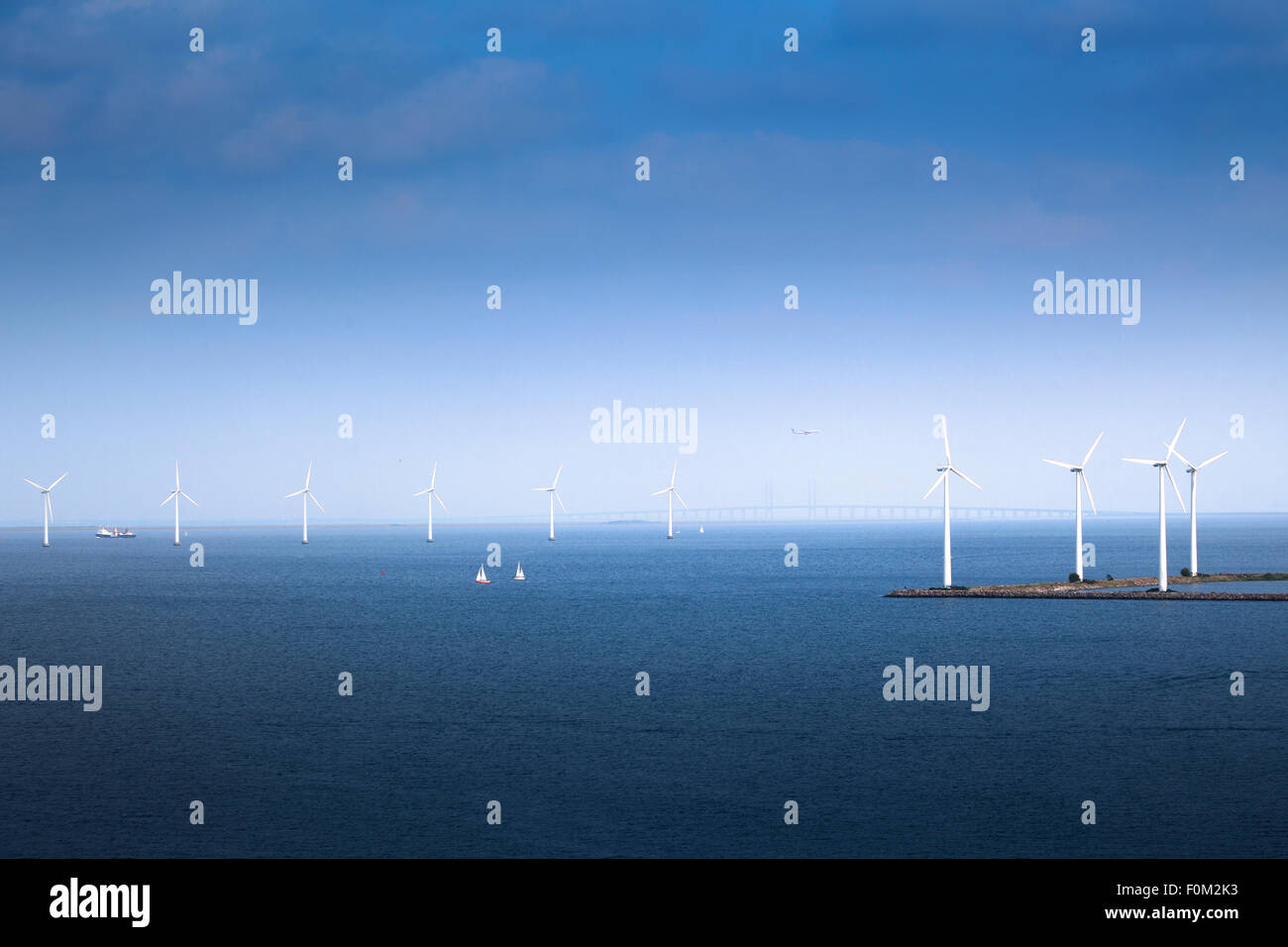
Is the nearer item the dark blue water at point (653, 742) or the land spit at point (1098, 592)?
the dark blue water at point (653, 742)

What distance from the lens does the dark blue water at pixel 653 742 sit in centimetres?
4434

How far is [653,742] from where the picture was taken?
199 ft

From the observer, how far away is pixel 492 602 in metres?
154

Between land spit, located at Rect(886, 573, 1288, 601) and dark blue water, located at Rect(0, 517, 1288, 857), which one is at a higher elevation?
land spit, located at Rect(886, 573, 1288, 601)

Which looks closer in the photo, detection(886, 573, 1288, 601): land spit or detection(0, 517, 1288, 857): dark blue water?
detection(0, 517, 1288, 857): dark blue water

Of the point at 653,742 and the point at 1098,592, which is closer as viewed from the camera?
the point at 653,742

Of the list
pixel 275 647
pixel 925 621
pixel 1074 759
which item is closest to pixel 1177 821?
pixel 1074 759

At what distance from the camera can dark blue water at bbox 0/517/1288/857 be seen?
4434 cm

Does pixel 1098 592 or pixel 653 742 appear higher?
pixel 1098 592

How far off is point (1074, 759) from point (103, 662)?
79.1 m

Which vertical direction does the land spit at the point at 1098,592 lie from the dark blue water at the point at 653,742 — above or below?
above
